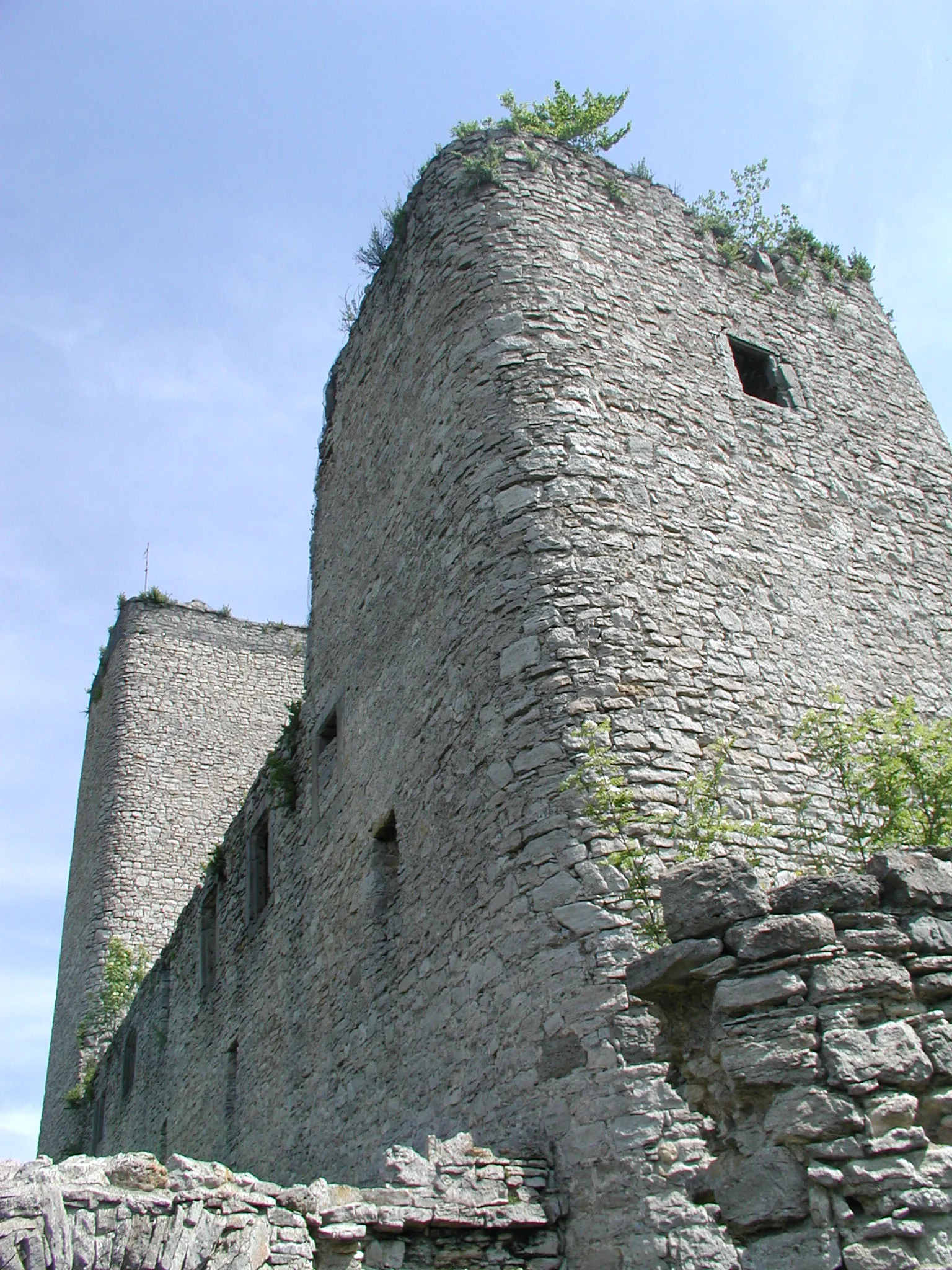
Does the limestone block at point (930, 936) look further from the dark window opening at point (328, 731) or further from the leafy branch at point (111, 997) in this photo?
the leafy branch at point (111, 997)

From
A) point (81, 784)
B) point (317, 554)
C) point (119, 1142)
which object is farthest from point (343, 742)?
point (81, 784)

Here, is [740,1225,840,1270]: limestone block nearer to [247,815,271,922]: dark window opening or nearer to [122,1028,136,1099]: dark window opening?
[247,815,271,922]: dark window opening

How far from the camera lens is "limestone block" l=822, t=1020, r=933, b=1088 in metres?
3.76

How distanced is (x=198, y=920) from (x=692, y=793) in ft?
29.1

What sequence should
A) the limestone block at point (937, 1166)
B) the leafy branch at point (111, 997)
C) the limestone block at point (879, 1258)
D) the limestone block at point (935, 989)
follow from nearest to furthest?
1. the limestone block at point (879, 1258)
2. the limestone block at point (937, 1166)
3. the limestone block at point (935, 989)
4. the leafy branch at point (111, 997)

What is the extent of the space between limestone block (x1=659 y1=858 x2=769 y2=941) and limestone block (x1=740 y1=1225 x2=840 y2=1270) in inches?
41.2

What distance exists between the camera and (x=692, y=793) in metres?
5.39

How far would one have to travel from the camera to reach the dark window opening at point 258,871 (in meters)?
10.7

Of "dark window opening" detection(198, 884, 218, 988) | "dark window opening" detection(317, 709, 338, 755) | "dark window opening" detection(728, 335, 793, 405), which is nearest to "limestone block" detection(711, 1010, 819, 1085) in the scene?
"dark window opening" detection(317, 709, 338, 755)

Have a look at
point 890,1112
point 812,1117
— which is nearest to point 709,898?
point 812,1117

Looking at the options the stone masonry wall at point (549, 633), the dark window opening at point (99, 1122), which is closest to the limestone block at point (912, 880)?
the stone masonry wall at point (549, 633)

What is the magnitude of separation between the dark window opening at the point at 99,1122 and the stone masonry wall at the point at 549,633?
7.02 m

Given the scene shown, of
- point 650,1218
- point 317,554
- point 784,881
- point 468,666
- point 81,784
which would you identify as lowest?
point 650,1218

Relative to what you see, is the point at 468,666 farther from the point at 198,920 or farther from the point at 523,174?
the point at 198,920
